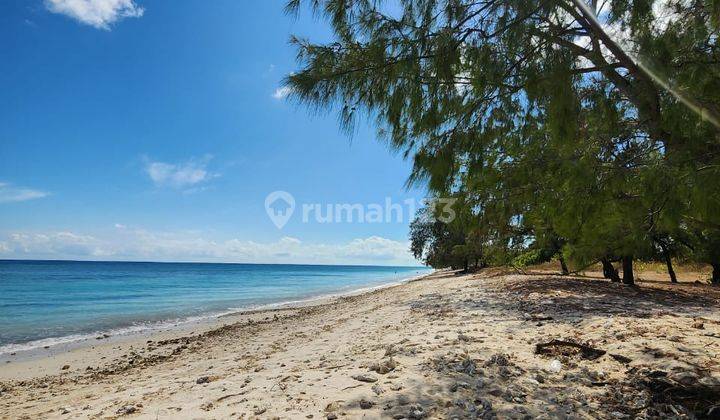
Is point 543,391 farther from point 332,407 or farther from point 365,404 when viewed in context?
point 332,407

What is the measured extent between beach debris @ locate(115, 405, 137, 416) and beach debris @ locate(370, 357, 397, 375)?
2151mm

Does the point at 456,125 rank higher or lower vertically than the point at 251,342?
higher

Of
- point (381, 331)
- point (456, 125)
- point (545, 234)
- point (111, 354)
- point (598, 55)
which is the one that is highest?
point (598, 55)

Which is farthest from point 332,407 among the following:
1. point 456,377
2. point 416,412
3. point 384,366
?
point 456,377

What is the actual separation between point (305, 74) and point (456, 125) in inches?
47.9

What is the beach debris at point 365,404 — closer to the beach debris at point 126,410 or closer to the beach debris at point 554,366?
the beach debris at point 554,366

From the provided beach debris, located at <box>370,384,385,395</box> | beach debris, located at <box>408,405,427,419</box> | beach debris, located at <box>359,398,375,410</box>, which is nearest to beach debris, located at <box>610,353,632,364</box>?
beach debris, located at <box>408,405,427,419</box>

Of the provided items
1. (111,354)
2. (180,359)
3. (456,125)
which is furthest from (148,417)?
(111,354)

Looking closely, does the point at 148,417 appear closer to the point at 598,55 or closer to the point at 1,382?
the point at 598,55

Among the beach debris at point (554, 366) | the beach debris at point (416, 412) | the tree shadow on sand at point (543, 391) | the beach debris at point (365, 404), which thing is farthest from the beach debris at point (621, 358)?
the beach debris at point (365, 404)

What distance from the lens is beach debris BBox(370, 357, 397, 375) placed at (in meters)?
3.89

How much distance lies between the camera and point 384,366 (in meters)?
3.95

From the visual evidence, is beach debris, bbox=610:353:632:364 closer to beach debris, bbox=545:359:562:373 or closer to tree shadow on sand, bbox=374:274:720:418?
tree shadow on sand, bbox=374:274:720:418

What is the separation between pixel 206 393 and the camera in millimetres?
3934
